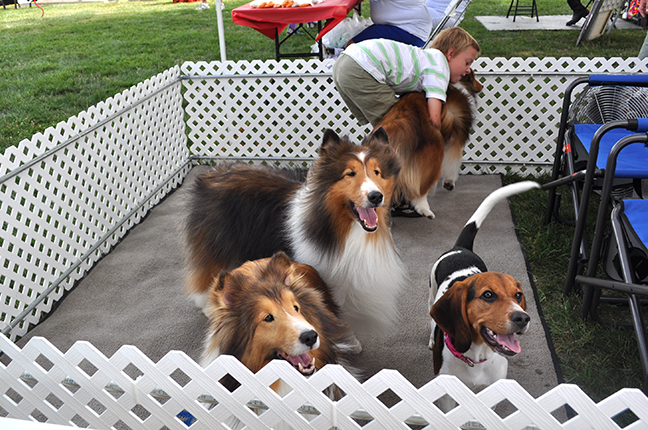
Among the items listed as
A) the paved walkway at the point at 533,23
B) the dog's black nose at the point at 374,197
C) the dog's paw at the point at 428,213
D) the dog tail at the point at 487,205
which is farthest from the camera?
the paved walkway at the point at 533,23

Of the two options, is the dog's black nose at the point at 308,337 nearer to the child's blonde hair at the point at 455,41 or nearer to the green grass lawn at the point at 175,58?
the green grass lawn at the point at 175,58

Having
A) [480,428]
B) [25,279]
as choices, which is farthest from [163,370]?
[25,279]

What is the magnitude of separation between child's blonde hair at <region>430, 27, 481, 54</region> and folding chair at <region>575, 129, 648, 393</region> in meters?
1.64

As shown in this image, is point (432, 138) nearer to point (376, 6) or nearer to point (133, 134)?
point (376, 6)

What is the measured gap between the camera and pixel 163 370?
1619 mm

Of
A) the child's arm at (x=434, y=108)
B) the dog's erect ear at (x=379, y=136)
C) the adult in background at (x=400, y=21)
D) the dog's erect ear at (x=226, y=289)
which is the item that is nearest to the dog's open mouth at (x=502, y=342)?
the dog's erect ear at (x=226, y=289)

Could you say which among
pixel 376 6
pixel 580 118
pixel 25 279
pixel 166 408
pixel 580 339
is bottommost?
pixel 580 339

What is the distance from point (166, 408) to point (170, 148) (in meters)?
3.45

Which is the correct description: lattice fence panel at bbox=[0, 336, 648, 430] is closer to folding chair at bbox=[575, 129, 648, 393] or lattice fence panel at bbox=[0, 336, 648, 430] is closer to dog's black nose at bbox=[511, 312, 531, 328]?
dog's black nose at bbox=[511, 312, 531, 328]

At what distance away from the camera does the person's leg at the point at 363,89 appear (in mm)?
3693

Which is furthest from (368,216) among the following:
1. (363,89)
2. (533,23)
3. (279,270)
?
(533,23)

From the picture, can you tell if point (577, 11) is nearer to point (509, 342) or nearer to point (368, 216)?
point (368, 216)

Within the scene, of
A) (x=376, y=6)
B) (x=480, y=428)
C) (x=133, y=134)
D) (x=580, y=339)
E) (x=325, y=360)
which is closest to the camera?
(x=480, y=428)

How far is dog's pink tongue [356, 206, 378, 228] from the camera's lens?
90.7 inches
